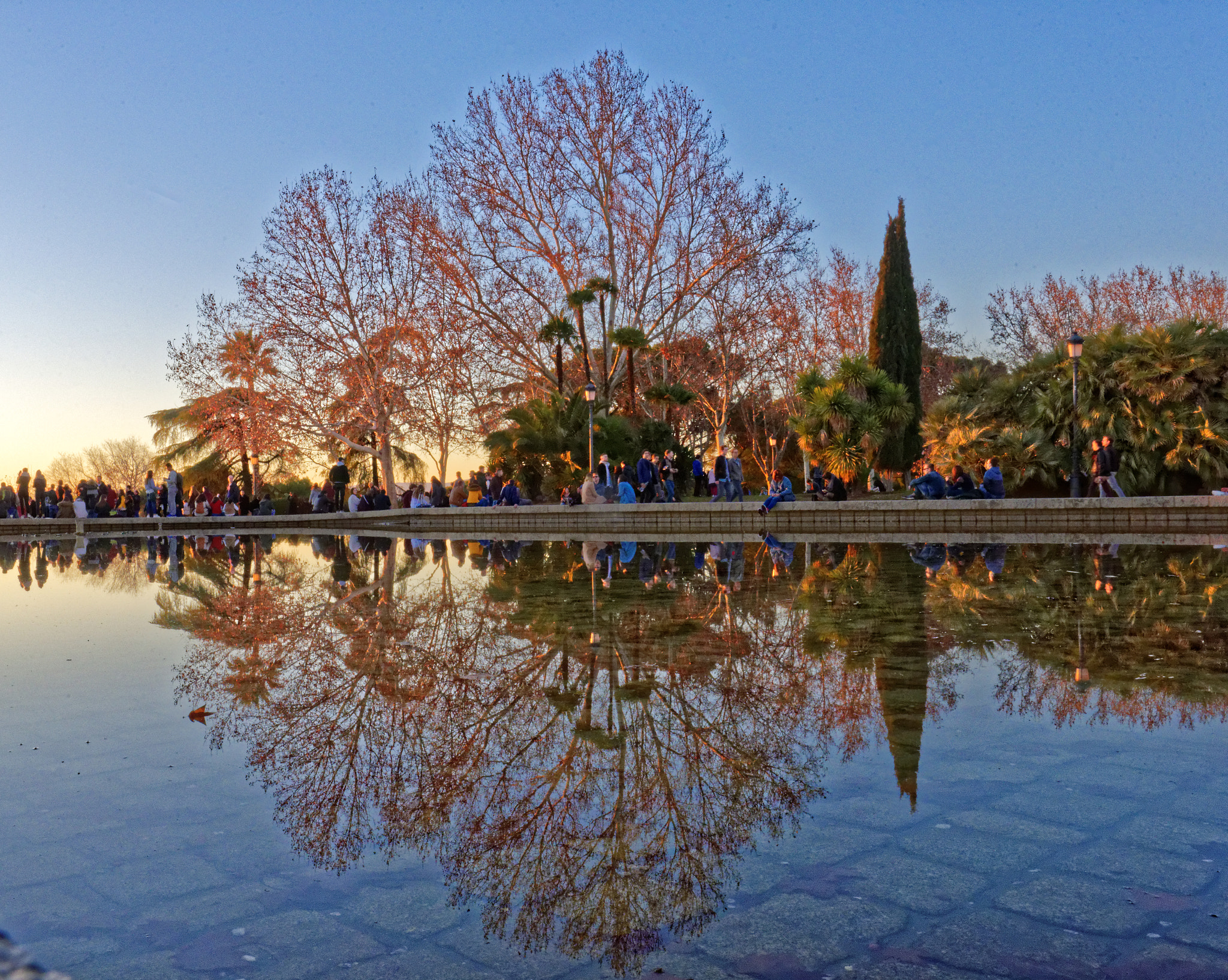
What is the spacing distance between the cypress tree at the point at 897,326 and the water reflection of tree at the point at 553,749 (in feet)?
87.2

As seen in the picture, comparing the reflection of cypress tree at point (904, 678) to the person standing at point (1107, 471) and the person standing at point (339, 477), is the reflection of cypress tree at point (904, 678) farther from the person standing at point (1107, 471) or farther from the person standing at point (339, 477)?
the person standing at point (339, 477)

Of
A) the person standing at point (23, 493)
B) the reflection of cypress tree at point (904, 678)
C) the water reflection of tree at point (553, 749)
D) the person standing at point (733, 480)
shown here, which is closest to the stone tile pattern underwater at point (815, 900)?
the water reflection of tree at point (553, 749)

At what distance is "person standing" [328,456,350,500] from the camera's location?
98.4 ft

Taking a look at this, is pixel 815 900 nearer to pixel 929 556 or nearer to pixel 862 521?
pixel 929 556

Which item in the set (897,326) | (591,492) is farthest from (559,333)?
(897,326)

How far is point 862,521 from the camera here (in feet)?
61.0

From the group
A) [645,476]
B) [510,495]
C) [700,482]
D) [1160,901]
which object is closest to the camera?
[1160,901]

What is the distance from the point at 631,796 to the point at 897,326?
101ft

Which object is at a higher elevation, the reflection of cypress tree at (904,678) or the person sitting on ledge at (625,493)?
the person sitting on ledge at (625,493)

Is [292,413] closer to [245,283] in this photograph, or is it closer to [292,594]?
[245,283]

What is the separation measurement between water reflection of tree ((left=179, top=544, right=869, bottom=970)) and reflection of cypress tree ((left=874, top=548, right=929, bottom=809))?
0.26 metres

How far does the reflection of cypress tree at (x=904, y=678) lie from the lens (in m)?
3.73

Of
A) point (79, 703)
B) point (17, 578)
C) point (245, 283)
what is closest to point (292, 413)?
point (245, 283)

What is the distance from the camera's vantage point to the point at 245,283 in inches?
1164
